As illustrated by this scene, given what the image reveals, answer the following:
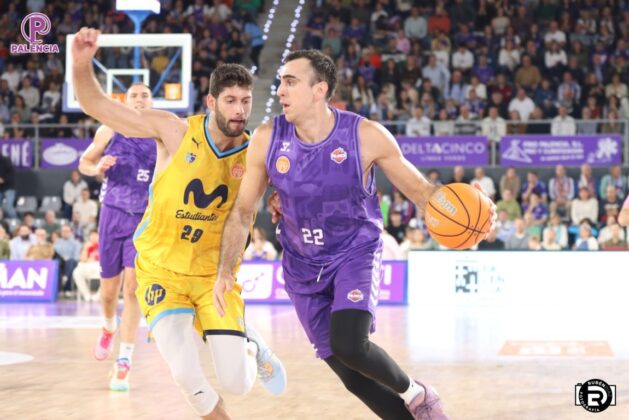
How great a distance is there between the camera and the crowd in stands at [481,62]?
21172 millimetres

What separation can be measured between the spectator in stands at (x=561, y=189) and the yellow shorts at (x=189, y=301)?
1371 cm

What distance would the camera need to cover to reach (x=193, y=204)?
607cm

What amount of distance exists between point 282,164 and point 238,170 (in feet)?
1.93

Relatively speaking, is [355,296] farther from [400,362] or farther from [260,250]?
[260,250]

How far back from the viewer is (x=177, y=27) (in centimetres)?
2512

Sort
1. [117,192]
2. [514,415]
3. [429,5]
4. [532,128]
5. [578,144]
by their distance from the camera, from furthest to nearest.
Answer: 1. [429,5]
2. [532,128]
3. [578,144]
4. [117,192]
5. [514,415]

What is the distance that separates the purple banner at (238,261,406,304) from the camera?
16984 mm

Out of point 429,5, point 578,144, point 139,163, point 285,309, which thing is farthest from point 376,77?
point 139,163

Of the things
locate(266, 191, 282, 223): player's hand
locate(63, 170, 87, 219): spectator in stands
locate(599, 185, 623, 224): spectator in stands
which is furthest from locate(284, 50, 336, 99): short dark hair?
locate(63, 170, 87, 219): spectator in stands

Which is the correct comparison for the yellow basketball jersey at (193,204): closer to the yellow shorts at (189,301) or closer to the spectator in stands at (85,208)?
the yellow shorts at (189,301)

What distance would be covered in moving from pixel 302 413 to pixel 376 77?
1647cm

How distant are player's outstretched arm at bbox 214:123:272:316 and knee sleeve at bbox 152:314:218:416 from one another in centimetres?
42

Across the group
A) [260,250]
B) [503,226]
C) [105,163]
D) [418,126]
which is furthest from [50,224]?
[105,163]

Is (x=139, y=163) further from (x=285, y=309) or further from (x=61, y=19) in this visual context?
(x=61, y=19)
